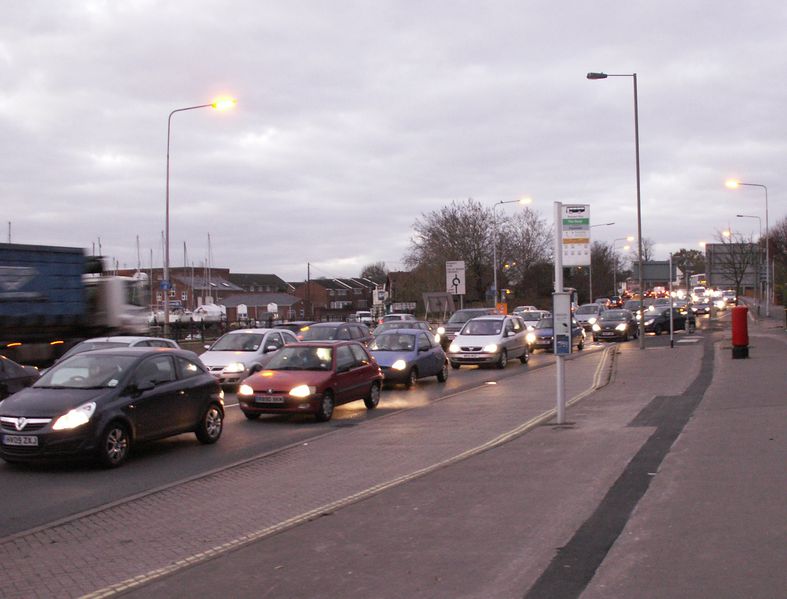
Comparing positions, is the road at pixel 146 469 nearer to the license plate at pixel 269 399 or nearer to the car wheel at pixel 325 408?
the car wheel at pixel 325 408

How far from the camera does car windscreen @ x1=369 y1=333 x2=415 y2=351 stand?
70.7ft

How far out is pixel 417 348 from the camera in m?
21.4

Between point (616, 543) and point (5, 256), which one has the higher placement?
point (5, 256)

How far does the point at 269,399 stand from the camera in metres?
14.6

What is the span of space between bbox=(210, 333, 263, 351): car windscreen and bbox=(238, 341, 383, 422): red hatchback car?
15.7ft

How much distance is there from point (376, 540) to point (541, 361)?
24.3 m

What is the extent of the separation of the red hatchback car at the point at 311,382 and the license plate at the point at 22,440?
16.9 feet

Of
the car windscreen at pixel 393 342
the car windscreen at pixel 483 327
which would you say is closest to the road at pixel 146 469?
the car windscreen at pixel 393 342

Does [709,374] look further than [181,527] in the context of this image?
Yes

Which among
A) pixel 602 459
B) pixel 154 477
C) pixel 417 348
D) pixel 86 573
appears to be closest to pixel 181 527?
pixel 86 573

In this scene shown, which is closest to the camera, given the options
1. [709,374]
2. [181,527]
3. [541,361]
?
[181,527]

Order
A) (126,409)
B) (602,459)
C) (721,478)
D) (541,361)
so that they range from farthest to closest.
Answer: (541,361)
(126,409)
(602,459)
(721,478)

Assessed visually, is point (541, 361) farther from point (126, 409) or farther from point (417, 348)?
point (126, 409)

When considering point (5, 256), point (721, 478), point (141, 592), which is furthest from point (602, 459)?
point (5, 256)
